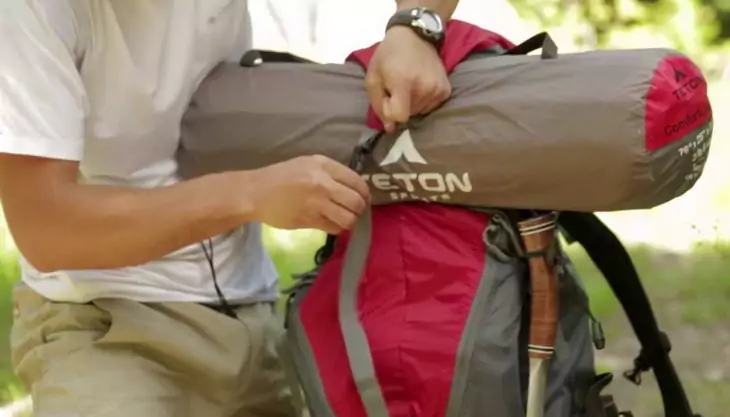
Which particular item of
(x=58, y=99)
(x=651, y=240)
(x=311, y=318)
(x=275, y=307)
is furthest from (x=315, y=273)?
(x=651, y=240)

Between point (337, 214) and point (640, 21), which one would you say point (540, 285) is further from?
point (640, 21)

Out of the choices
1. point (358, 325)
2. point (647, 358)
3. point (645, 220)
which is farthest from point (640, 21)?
point (358, 325)

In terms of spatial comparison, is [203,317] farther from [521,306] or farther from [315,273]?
[521,306]

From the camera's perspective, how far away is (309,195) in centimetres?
89

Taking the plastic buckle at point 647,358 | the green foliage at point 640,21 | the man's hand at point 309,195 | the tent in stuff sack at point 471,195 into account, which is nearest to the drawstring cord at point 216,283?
the tent in stuff sack at point 471,195

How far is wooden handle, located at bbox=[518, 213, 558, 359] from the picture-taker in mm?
962

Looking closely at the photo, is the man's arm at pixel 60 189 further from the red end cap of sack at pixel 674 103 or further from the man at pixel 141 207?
the red end cap of sack at pixel 674 103

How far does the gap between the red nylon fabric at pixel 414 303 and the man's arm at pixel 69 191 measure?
90 mm

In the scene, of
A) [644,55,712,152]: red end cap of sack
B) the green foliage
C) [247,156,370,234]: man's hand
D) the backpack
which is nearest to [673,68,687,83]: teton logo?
[644,55,712,152]: red end cap of sack

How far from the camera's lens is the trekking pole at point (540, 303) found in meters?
0.96

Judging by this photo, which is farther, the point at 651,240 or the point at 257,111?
the point at 651,240

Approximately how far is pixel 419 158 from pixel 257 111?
0.60 ft

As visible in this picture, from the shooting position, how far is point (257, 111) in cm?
104

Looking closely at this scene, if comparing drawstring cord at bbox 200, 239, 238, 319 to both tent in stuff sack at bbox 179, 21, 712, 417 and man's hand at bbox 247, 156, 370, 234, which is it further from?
man's hand at bbox 247, 156, 370, 234
